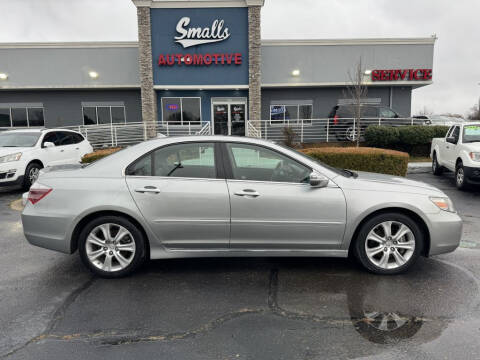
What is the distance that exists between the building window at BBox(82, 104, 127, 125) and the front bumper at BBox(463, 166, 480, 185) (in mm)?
17803

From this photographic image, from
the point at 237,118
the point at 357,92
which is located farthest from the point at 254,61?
the point at 357,92

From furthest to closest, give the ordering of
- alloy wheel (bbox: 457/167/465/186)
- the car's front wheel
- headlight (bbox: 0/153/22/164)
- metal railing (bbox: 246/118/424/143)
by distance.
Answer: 1. metal railing (bbox: 246/118/424/143)
2. the car's front wheel
3. headlight (bbox: 0/153/22/164)
4. alloy wheel (bbox: 457/167/465/186)

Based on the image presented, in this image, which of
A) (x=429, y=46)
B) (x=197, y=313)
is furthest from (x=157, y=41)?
(x=197, y=313)

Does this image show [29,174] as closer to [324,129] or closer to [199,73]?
[199,73]

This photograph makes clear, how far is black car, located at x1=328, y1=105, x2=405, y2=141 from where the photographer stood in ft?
57.1

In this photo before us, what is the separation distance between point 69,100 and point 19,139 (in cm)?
1203

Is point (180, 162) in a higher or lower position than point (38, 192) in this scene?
higher

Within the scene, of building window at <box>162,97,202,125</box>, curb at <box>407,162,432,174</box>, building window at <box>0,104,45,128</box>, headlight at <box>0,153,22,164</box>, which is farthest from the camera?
building window at <box>0,104,45,128</box>

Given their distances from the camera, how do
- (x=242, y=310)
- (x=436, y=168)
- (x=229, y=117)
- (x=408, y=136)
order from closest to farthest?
(x=242, y=310) < (x=436, y=168) < (x=408, y=136) < (x=229, y=117)

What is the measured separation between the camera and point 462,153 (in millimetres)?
8875

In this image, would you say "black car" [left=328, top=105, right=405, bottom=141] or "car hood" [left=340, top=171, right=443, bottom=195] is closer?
"car hood" [left=340, top=171, right=443, bottom=195]

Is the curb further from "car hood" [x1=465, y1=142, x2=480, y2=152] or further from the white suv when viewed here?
the white suv

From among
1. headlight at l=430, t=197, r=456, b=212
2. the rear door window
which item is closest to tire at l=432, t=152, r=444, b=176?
headlight at l=430, t=197, r=456, b=212

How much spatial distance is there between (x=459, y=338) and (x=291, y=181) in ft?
6.53
